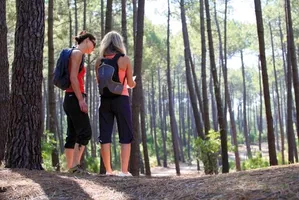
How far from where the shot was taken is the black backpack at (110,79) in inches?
177

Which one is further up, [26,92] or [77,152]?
[26,92]

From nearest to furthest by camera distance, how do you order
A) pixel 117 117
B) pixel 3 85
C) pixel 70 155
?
pixel 117 117 → pixel 70 155 → pixel 3 85

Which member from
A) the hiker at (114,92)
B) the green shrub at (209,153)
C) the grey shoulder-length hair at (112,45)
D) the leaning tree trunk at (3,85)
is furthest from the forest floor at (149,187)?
the green shrub at (209,153)

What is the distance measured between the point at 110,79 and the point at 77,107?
0.54 metres

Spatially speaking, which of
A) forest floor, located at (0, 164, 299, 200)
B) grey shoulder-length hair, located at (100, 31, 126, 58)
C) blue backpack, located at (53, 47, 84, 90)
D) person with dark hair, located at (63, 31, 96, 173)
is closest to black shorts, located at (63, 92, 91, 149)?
person with dark hair, located at (63, 31, 96, 173)

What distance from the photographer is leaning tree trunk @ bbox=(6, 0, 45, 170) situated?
14.8ft

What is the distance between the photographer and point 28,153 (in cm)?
450

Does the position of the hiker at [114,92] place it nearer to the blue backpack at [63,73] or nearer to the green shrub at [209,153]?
the blue backpack at [63,73]

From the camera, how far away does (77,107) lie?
4660 millimetres

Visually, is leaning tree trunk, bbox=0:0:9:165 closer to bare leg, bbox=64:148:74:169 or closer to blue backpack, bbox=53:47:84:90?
bare leg, bbox=64:148:74:169

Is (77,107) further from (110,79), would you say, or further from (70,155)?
(70,155)

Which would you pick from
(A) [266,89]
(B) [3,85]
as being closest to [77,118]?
(B) [3,85]

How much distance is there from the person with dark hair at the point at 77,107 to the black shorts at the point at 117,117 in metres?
0.21

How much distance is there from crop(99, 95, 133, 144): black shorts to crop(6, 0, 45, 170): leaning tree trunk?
0.74m
